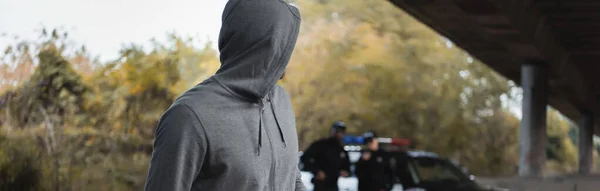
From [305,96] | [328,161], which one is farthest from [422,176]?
[305,96]

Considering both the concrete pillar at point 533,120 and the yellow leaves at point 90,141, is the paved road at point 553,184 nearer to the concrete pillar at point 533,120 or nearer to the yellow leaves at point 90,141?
the concrete pillar at point 533,120

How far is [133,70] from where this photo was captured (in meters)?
21.7

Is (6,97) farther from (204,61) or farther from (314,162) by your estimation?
(204,61)

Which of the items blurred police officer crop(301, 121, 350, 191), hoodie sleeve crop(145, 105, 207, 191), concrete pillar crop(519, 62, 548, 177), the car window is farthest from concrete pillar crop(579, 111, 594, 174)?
hoodie sleeve crop(145, 105, 207, 191)

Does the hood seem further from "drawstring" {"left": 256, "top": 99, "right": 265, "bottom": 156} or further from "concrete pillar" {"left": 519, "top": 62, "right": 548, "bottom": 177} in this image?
"concrete pillar" {"left": 519, "top": 62, "right": 548, "bottom": 177}

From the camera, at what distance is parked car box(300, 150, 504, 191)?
18219mm

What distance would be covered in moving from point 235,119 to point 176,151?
0.23m

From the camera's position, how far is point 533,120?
23.4 meters

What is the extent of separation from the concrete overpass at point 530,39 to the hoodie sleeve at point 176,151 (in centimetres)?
1293

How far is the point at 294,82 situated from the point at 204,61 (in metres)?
13.8

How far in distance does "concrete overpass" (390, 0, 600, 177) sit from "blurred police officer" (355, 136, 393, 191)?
79.2 inches

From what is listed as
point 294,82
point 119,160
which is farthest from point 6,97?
point 294,82

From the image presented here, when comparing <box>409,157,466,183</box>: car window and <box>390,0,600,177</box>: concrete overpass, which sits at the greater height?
<box>390,0,600,177</box>: concrete overpass

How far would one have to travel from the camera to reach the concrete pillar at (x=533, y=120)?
22.7 m
